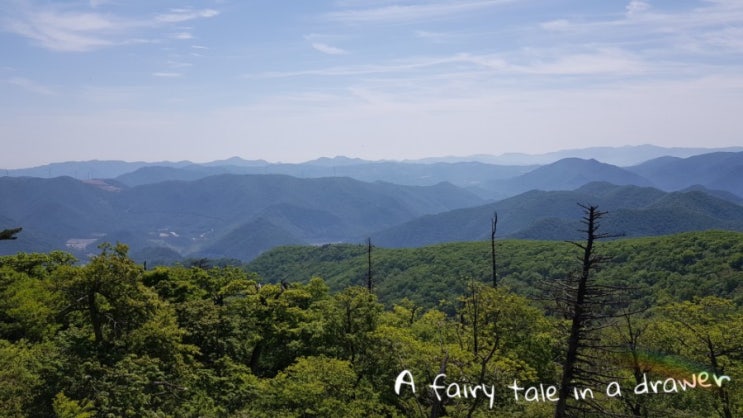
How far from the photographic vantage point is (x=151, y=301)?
26.7 m

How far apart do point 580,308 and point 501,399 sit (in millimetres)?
11992

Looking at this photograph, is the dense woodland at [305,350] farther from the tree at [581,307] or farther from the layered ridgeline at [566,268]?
the layered ridgeline at [566,268]

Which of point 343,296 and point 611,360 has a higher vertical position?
point 343,296

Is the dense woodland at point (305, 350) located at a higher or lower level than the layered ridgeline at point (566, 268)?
higher

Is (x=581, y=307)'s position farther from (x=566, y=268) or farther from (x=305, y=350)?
(x=566, y=268)

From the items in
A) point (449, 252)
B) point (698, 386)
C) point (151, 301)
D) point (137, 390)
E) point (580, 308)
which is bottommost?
point (449, 252)

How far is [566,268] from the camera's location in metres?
139

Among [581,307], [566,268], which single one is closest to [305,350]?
[581,307]

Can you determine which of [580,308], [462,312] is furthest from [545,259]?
[580,308]

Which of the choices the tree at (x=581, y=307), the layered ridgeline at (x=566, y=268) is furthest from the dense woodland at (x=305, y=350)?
the layered ridgeline at (x=566, y=268)

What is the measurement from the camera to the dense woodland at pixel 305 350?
23.0 metres

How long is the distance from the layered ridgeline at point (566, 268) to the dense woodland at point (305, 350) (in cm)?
4452

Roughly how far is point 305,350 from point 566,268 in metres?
120

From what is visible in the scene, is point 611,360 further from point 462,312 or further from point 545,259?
point 545,259
